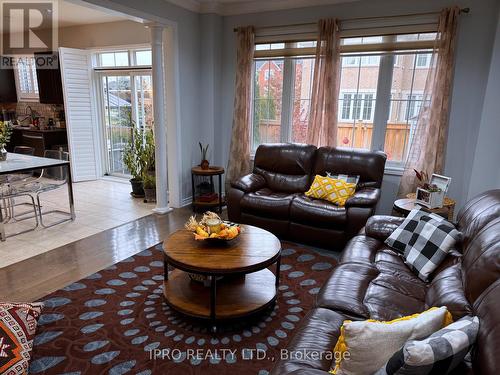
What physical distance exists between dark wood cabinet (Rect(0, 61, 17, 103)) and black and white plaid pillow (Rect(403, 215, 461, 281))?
27.1ft

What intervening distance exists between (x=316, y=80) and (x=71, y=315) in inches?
145

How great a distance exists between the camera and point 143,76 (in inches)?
229

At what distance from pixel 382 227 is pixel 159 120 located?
313 centimetres

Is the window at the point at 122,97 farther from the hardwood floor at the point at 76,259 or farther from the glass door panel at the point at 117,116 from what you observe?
the hardwood floor at the point at 76,259

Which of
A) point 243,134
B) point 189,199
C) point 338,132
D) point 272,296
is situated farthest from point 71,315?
point 338,132

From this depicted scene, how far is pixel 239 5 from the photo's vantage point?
4707 mm

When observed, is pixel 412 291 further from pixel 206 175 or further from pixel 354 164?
pixel 206 175

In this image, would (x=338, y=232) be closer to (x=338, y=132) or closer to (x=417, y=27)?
(x=338, y=132)

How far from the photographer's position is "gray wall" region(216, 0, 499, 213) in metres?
3.55

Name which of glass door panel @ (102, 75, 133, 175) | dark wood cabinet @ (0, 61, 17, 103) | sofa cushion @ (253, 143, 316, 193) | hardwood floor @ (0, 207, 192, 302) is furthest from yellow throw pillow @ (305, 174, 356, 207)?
dark wood cabinet @ (0, 61, 17, 103)

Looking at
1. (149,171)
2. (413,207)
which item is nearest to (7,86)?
(149,171)

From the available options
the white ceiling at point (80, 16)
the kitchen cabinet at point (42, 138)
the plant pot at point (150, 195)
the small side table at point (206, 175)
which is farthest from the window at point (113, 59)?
the small side table at point (206, 175)

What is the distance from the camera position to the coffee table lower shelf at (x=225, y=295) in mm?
2283

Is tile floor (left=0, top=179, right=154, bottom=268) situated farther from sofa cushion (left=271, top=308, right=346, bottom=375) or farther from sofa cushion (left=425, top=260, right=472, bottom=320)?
sofa cushion (left=425, top=260, right=472, bottom=320)
